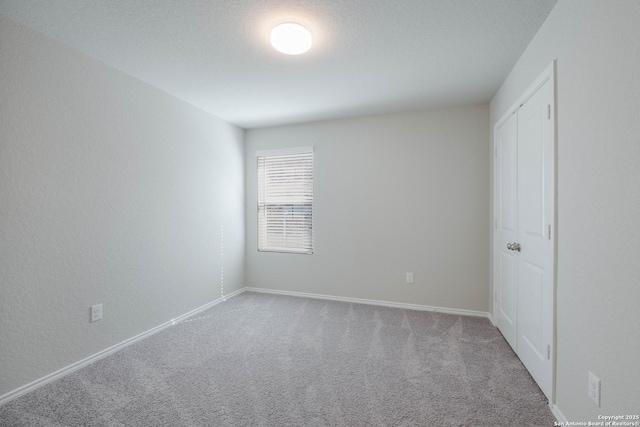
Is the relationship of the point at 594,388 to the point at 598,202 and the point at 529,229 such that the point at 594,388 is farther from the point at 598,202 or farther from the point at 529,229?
the point at 529,229

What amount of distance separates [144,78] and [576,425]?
3.99m

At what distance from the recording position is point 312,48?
2.24m

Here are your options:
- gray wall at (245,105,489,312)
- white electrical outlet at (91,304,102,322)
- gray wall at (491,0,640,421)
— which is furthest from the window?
gray wall at (491,0,640,421)

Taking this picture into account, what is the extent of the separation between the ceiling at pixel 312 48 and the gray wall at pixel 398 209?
536 millimetres

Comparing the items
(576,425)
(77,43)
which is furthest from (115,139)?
(576,425)

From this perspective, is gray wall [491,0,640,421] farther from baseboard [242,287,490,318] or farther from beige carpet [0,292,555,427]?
baseboard [242,287,490,318]

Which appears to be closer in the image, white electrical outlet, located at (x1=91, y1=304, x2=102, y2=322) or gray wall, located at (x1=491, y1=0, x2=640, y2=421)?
gray wall, located at (x1=491, y1=0, x2=640, y2=421)

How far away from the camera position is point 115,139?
2.61m

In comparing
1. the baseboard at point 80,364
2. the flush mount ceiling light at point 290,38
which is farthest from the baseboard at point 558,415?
the baseboard at point 80,364

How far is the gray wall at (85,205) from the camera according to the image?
76.9 inches

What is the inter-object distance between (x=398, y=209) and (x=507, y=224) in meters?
1.25

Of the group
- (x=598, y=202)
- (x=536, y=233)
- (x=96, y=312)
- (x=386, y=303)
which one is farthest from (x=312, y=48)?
(x=386, y=303)

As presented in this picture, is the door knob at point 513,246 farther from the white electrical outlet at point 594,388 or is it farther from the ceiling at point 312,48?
the ceiling at point 312,48

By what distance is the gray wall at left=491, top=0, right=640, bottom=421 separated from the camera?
1.17m
